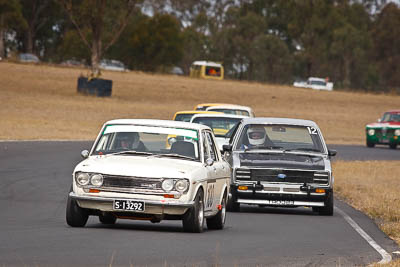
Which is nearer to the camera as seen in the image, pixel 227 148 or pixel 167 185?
pixel 167 185

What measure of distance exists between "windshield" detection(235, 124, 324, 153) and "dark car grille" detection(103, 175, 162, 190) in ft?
17.3

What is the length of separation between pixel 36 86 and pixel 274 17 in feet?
185

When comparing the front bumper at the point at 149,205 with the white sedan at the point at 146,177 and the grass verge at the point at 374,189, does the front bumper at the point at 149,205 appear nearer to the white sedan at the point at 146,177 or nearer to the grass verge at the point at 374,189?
the white sedan at the point at 146,177

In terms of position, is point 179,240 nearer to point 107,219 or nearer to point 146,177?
point 146,177

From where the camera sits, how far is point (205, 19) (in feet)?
389

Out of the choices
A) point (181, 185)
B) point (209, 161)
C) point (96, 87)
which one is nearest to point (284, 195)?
point (209, 161)

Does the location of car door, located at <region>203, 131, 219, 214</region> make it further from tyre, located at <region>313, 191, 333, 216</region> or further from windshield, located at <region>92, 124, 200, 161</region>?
tyre, located at <region>313, 191, 333, 216</region>

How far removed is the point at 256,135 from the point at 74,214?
5.78 metres

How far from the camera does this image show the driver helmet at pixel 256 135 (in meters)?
16.9

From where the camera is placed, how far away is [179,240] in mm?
11336

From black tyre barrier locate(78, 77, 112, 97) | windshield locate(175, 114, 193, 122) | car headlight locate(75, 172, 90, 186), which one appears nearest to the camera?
car headlight locate(75, 172, 90, 186)

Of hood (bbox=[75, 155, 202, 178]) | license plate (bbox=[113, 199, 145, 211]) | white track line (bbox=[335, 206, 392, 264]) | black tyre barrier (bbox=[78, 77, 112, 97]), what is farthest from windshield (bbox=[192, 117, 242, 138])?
black tyre barrier (bbox=[78, 77, 112, 97])

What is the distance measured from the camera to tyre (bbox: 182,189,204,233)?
1173 centimetres

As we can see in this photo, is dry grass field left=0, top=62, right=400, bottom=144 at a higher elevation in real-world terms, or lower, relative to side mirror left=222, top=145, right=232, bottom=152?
lower
